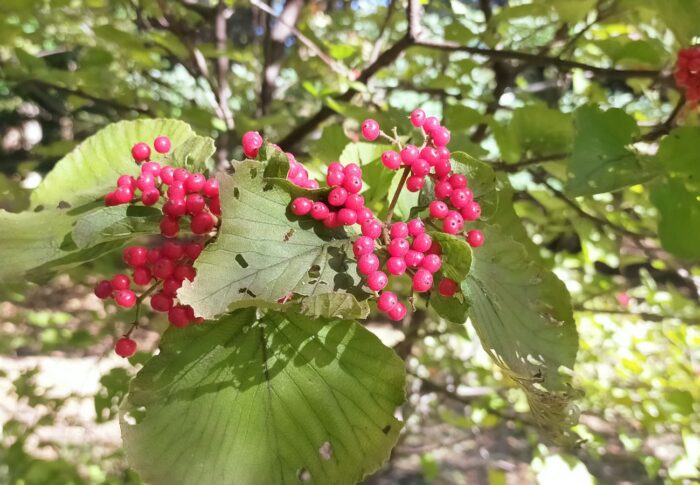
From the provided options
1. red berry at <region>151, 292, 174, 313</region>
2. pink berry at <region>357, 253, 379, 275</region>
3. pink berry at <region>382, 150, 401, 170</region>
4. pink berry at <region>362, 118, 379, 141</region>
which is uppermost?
pink berry at <region>362, 118, 379, 141</region>

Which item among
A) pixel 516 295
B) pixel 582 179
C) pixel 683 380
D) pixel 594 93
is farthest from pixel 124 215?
pixel 683 380

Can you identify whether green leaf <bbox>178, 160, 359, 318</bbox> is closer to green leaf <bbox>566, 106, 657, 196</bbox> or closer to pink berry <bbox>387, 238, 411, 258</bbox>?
pink berry <bbox>387, 238, 411, 258</bbox>

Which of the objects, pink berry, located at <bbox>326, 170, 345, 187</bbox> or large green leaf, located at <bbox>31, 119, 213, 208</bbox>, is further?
large green leaf, located at <bbox>31, 119, 213, 208</bbox>

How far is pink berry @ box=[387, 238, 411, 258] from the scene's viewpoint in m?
0.67

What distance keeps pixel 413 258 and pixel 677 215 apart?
0.52 m

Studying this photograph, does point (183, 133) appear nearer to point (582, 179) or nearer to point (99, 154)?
point (99, 154)

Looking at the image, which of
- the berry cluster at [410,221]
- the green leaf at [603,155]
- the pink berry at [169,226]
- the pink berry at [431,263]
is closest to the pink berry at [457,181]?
the berry cluster at [410,221]

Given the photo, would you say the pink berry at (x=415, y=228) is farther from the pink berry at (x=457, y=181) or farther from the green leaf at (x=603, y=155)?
the green leaf at (x=603, y=155)

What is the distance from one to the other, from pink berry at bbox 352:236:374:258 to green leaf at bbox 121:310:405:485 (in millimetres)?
153

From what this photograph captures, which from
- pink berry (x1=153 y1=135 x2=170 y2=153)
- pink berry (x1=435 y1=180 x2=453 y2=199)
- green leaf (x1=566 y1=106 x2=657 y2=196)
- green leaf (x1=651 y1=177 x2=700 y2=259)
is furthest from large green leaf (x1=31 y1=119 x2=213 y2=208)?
green leaf (x1=651 y1=177 x2=700 y2=259)

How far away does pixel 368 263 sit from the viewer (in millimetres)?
644

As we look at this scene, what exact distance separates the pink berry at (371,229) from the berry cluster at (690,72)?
2.10 ft

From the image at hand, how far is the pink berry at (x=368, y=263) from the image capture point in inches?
25.4

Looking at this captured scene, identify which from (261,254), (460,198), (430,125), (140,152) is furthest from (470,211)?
(140,152)
